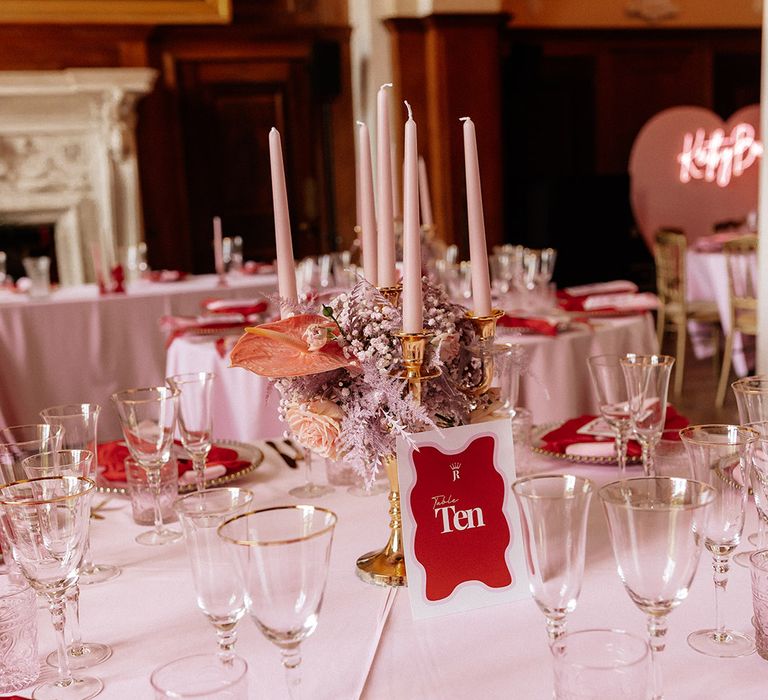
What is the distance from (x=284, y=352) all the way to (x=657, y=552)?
53cm

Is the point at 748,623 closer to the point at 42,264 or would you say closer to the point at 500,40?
the point at 42,264

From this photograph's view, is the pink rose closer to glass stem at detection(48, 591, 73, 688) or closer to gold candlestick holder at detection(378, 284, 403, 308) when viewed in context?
Result: gold candlestick holder at detection(378, 284, 403, 308)

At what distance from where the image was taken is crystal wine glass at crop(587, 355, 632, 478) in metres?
1.56

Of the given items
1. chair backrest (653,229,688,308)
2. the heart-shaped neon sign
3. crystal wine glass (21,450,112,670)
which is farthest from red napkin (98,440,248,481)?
the heart-shaped neon sign

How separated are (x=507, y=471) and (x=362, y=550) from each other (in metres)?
0.28

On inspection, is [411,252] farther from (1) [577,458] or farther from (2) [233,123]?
(2) [233,123]

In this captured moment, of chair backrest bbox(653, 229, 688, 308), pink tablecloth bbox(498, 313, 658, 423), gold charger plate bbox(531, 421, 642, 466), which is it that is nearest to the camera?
gold charger plate bbox(531, 421, 642, 466)

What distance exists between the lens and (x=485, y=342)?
4.10 ft

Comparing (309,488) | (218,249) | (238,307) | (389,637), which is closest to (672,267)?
(218,249)

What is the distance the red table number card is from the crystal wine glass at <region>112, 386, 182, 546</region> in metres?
0.43

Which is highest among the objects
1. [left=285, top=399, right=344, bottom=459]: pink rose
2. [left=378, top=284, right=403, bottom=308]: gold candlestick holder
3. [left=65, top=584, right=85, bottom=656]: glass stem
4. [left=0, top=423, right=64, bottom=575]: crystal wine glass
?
[left=378, top=284, right=403, bottom=308]: gold candlestick holder

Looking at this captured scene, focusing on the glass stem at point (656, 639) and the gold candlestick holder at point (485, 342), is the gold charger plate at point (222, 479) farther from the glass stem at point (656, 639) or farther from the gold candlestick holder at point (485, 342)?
the glass stem at point (656, 639)

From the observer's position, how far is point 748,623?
1093 mm

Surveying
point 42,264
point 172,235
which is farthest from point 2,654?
point 172,235
